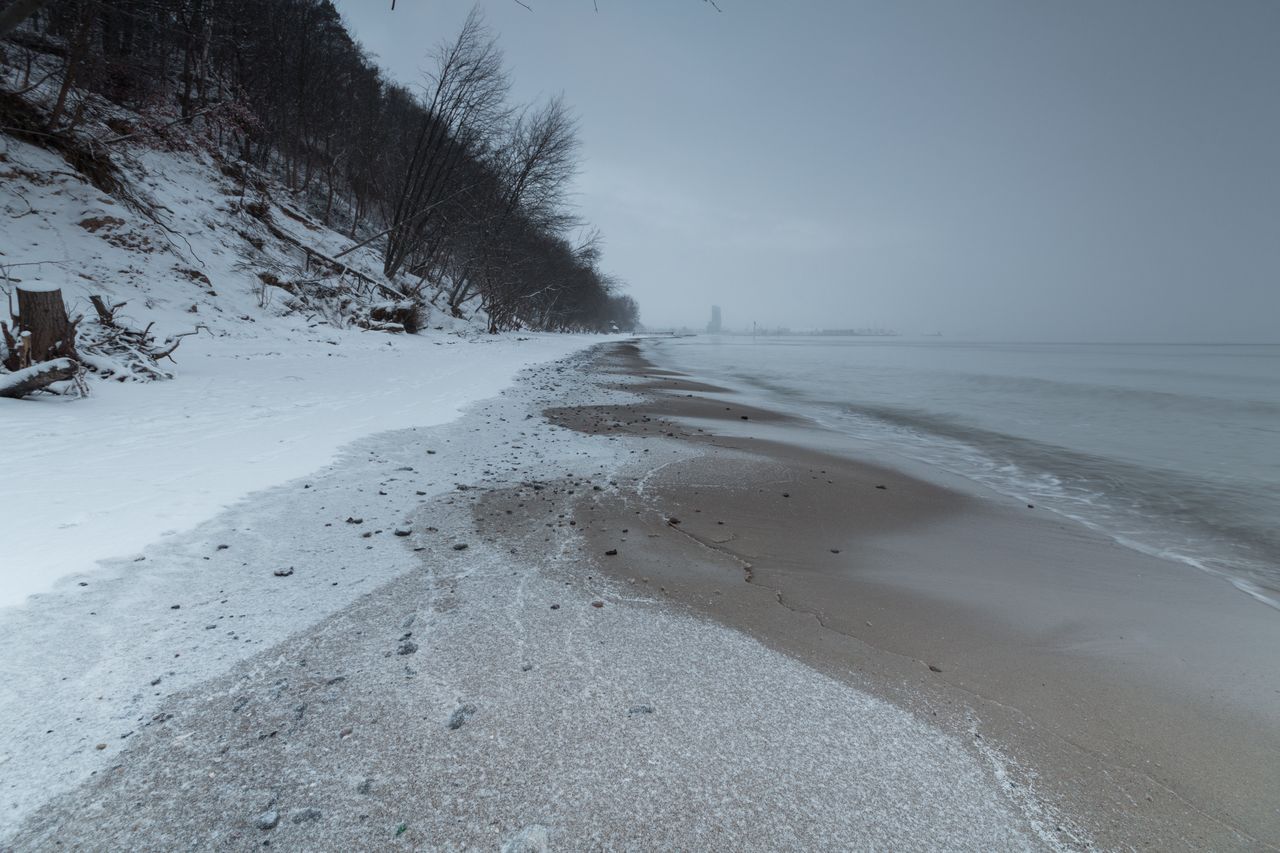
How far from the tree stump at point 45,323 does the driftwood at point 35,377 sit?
317 mm

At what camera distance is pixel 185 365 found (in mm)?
8320

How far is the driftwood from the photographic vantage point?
5.19 metres

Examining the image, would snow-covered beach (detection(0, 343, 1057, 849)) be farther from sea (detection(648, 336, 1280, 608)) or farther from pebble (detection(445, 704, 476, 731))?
sea (detection(648, 336, 1280, 608))

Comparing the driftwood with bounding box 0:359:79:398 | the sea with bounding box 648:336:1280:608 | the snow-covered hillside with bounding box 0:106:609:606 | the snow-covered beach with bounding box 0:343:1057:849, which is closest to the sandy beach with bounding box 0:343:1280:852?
the snow-covered beach with bounding box 0:343:1057:849

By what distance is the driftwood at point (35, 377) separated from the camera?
5188 mm

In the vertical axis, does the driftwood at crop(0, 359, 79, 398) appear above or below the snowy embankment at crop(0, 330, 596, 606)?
above

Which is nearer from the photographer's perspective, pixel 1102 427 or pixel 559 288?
pixel 1102 427

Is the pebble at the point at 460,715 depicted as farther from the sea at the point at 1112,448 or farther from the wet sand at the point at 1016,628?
the sea at the point at 1112,448

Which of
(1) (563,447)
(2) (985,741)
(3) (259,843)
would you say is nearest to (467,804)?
(3) (259,843)

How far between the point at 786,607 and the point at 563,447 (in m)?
3.74

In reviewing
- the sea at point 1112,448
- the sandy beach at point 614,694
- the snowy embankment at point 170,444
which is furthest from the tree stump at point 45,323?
the sea at point 1112,448

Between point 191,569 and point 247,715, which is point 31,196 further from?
point 247,715

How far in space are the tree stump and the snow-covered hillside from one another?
0.27m

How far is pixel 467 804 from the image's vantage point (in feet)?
4.75
